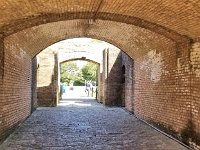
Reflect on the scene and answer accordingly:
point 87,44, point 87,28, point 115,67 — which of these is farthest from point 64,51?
point 87,28

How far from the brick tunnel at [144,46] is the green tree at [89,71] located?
41777 millimetres

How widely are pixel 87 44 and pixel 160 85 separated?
14877 millimetres

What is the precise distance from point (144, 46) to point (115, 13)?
481 cm

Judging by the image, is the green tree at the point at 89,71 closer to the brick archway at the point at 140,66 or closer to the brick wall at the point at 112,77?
the brick wall at the point at 112,77

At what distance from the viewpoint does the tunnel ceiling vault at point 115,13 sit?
6836 mm

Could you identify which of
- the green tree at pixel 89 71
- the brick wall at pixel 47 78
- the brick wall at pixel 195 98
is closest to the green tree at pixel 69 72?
the green tree at pixel 89 71

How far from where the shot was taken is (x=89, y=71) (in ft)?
186

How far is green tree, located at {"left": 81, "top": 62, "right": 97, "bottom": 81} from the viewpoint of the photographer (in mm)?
56219

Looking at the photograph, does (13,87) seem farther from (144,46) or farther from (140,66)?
(140,66)

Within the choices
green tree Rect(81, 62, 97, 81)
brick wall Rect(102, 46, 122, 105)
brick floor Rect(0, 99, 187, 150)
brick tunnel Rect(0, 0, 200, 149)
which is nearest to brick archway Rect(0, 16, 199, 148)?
brick tunnel Rect(0, 0, 200, 149)

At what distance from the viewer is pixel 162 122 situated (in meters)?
11.0

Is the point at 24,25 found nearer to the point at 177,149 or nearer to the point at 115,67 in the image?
the point at 177,149

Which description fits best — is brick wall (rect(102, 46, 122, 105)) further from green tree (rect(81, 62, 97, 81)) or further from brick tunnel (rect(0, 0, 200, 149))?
green tree (rect(81, 62, 97, 81))

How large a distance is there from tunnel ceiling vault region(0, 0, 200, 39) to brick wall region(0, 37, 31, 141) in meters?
1.16
